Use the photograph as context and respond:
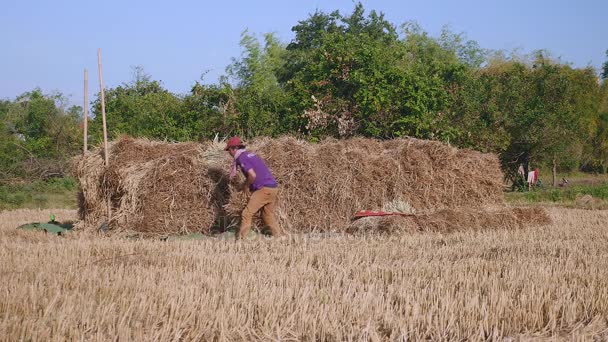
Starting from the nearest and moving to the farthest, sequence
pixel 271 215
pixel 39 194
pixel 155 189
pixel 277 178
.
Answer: pixel 271 215
pixel 155 189
pixel 277 178
pixel 39 194

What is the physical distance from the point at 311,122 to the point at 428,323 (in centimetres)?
1354

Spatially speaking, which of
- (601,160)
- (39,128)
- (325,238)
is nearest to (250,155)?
(325,238)

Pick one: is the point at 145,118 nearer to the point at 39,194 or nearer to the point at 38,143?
the point at 39,194

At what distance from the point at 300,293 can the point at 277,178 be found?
20.3 ft

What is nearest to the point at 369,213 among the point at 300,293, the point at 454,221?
the point at 454,221

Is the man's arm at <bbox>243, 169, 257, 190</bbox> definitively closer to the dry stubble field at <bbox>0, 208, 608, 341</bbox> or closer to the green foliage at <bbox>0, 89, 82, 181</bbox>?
the dry stubble field at <bbox>0, 208, 608, 341</bbox>

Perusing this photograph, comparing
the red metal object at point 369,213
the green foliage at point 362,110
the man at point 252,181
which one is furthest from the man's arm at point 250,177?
the green foliage at point 362,110

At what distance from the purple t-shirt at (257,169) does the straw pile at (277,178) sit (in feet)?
1.90

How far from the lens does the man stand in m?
10.7

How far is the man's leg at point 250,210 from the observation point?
10602 mm

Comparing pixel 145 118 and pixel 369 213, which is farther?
pixel 145 118

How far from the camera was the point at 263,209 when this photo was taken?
37.0 feet

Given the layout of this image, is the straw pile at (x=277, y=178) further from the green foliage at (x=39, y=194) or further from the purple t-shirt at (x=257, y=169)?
the green foliage at (x=39, y=194)

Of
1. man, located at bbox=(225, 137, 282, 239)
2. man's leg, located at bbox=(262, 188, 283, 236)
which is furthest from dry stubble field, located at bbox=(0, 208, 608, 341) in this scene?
man's leg, located at bbox=(262, 188, 283, 236)
